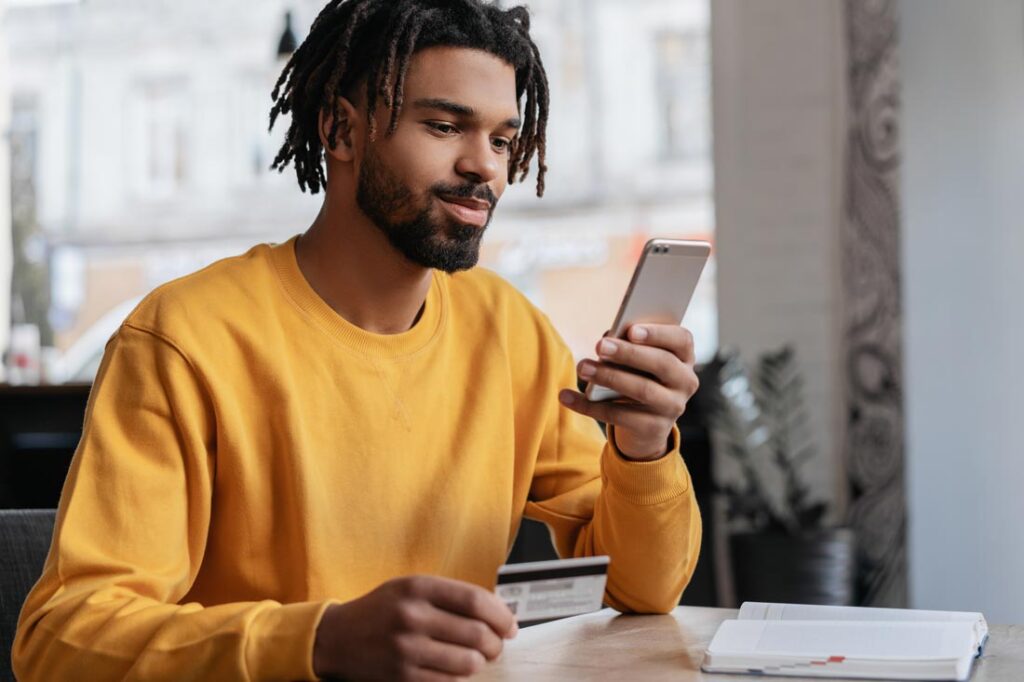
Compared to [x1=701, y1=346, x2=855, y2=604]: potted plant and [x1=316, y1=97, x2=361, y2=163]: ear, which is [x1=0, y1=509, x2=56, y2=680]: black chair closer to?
[x1=316, y1=97, x2=361, y2=163]: ear

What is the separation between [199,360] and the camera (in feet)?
3.90

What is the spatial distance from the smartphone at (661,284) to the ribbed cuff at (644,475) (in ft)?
0.39

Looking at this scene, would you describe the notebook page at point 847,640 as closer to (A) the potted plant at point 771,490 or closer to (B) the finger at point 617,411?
(B) the finger at point 617,411

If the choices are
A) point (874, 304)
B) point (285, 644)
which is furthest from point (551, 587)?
point (874, 304)

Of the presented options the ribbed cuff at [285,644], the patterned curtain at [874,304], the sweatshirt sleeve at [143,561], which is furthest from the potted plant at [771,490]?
the ribbed cuff at [285,644]

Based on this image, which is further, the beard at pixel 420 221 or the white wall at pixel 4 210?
the white wall at pixel 4 210

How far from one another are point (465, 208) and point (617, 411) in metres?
0.28

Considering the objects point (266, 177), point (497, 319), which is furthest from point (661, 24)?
point (497, 319)

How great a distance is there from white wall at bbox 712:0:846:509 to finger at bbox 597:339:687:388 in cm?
260

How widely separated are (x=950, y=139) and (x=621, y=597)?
8.55 ft

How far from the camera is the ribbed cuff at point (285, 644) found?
96 cm

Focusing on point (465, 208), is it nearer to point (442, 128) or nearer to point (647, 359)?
point (442, 128)

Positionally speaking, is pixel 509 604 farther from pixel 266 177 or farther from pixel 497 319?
pixel 266 177

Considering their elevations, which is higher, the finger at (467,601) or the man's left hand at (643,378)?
the man's left hand at (643,378)
